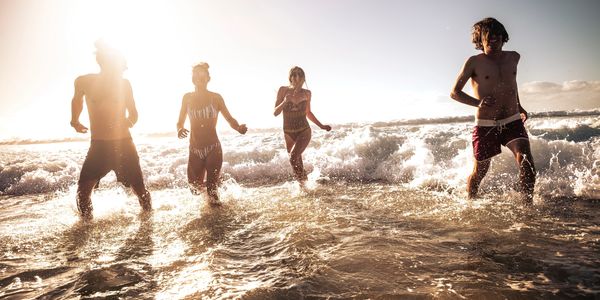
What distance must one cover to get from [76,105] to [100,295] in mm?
2531

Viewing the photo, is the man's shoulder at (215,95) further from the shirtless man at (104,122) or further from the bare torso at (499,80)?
the bare torso at (499,80)

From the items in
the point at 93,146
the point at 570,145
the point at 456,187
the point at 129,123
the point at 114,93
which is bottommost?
the point at 456,187

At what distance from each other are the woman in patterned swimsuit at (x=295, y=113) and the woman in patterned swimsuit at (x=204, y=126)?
124 cm

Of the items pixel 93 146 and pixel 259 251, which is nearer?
pixel 259 251

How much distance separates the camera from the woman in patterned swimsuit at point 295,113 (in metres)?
5.76

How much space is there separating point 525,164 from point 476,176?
575 millimetres

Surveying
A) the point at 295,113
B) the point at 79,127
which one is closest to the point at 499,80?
the point at 295,113

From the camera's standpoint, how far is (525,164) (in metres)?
3.64

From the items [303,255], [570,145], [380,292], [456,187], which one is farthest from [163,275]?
[570,145]

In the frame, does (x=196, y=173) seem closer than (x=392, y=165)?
Yes

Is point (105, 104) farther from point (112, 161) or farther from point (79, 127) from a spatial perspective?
point (112, 161)

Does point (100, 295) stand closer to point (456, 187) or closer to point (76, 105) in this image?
point (76, 105)

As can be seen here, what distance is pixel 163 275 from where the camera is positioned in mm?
2445

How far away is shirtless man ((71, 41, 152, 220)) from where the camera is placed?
3.86 meters
